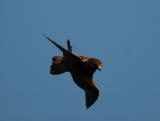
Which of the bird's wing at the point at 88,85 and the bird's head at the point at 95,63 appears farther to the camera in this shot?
the bird's wing at the point at 88,85

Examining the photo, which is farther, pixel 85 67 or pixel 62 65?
pixel 62 65

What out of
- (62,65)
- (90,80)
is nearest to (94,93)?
(90,80)

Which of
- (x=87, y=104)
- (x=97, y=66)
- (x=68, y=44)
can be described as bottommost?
(x=87, y=104)

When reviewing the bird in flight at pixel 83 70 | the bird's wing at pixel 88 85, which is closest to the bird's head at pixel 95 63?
the bird in flight at pixel 83 70

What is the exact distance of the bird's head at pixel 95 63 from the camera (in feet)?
16.8

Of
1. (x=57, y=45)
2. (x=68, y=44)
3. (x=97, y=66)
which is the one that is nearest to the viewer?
(x=57, y=45)

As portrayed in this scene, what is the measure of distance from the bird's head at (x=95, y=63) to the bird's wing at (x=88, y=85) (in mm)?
263

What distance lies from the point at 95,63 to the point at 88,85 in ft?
1.17

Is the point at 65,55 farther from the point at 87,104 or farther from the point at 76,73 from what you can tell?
the point at 87,104

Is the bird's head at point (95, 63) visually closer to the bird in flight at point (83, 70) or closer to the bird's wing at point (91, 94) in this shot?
the bird in flight at point (83, 70)

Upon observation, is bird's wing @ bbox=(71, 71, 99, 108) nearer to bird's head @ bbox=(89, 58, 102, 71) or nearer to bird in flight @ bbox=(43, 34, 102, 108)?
bird in flight @ bbox=(43, 34, 102, 108)

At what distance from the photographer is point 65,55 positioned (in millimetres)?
5293

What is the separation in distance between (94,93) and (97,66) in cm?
44

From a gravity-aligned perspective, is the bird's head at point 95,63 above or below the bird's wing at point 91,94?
above
